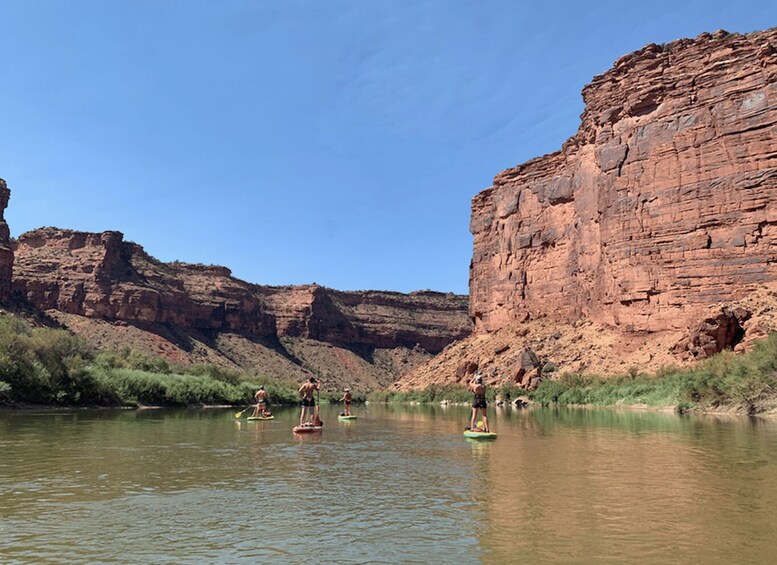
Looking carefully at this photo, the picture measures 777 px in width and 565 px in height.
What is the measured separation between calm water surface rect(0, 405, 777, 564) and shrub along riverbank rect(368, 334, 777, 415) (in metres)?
12.7

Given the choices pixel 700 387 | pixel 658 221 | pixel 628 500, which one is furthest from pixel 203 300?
pixel 628 500

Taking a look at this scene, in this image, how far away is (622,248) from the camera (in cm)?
5609

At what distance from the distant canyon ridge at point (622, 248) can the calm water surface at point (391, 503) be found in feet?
106

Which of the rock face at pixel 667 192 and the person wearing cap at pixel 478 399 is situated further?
the rock face at pixel 667 192

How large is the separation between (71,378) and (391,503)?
1464 inches

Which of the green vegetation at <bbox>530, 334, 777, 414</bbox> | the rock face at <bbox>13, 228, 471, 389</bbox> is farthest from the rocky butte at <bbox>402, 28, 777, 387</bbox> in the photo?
the rock face at <bbox>13, 228, 471, 389</bbox>

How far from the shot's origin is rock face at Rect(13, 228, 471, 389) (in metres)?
98.1

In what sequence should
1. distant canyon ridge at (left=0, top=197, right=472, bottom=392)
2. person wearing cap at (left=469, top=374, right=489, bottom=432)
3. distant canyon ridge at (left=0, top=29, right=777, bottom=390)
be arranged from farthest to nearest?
distant canyon ridge at (left=0, top=197, right=472, bottom=392) → distant canyon ridge at (left=0, top=29, right=777, bottom=390) → person wearing cap at (left=469, top=374, right=489, bottom=432)

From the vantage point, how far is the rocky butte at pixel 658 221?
47.7m

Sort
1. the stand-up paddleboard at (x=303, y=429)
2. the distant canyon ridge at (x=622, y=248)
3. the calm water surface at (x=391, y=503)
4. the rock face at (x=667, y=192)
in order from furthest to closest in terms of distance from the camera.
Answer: the rock face at (x=667, y=192), the distant canyon ridge at (x=622, y=248), the stand-up paddleboard at (x=303, y=429), the calm water surface at (x=391, y=503)

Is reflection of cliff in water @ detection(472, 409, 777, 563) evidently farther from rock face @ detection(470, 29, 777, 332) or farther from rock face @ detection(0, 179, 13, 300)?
rock face @ detection(0, 179, 13, 300)

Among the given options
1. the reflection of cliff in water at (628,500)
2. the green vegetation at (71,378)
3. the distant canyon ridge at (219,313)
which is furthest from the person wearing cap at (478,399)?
the distant canyon ridge at (219,313)

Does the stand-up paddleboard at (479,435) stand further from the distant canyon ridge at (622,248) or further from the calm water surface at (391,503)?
the distant canyon ridge at (622,248)

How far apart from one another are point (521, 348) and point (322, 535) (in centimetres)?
5845
